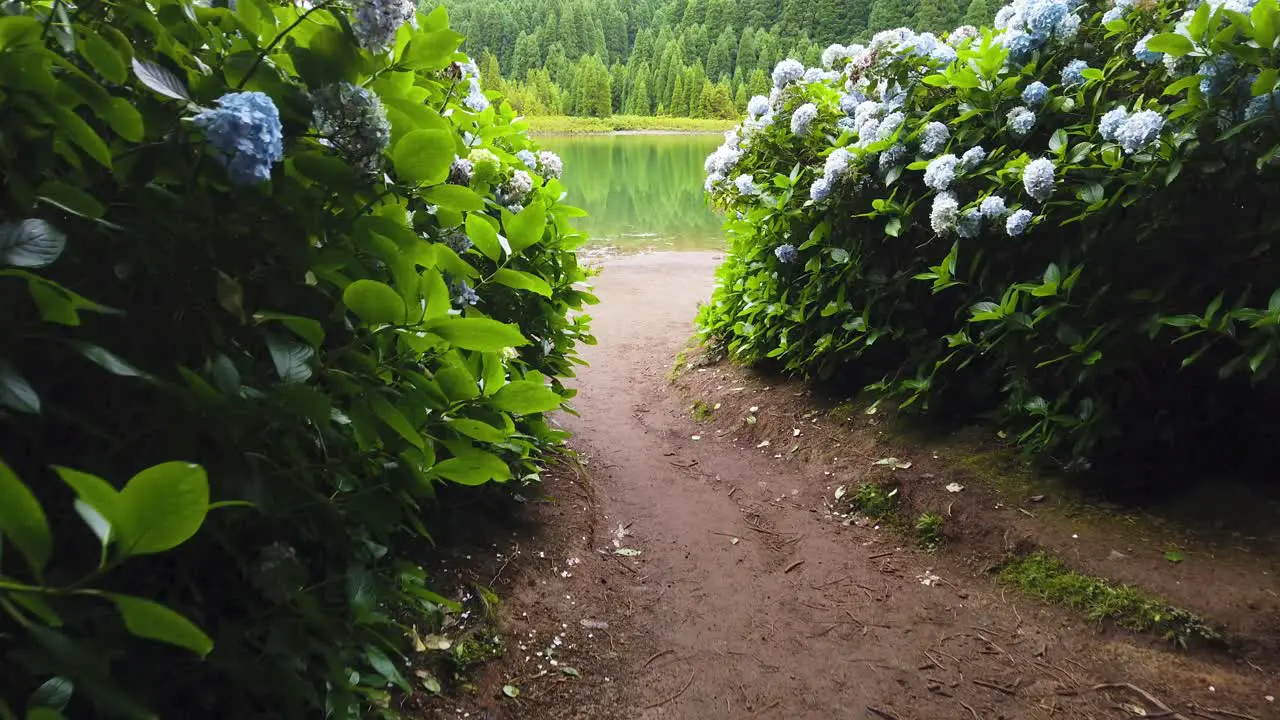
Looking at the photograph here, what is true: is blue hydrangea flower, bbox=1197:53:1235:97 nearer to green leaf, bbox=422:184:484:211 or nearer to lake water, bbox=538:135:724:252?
green leaf, bbox=422:184:484:211

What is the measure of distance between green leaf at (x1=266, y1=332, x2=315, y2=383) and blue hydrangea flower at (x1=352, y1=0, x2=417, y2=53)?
21.8 inches

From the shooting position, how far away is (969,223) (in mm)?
3447

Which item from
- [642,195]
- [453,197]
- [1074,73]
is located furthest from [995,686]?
[642,195]

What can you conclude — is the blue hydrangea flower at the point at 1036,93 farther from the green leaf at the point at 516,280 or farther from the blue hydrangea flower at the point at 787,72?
the green leaf at the point at 516,280

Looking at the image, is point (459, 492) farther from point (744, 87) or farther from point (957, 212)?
point (744, 87)

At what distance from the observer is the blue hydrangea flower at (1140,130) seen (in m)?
2.78

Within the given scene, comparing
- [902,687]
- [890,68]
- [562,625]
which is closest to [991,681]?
[902,687]

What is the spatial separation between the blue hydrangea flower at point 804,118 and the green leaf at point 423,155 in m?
3.69

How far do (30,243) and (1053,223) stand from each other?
362 centimetres

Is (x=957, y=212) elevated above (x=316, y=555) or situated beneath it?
elevated above

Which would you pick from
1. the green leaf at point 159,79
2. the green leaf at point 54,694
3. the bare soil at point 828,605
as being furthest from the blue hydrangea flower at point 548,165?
the green leaf at point 54,694

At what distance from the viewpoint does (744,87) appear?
41594 millimetres

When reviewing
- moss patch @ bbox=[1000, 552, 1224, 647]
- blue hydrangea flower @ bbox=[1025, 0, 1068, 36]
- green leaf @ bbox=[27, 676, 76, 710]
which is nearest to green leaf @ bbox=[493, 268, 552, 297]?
green leaf @ bbox=[27, 676, 76, 710]

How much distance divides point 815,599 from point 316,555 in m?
2.09
